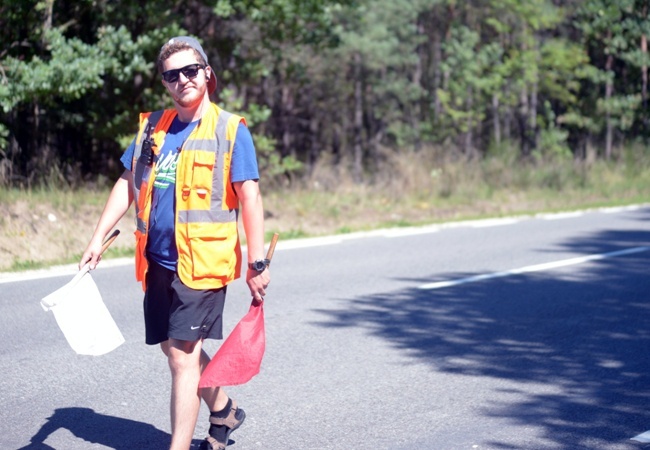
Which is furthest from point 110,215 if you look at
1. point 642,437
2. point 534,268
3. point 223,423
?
point 534,268

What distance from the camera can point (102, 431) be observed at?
5.04 meters

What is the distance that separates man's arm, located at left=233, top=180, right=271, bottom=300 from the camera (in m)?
4.24

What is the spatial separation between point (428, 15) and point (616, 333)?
131 feet

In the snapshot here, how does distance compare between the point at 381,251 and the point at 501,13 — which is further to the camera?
the point at 501,13

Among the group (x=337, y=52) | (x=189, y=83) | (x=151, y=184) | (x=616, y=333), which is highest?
(x=337, y=52)

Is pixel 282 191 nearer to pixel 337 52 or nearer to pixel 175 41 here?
pixel 175 41

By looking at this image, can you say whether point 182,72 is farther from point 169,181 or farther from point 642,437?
point 642,437

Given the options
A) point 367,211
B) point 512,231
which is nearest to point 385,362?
point 512,231

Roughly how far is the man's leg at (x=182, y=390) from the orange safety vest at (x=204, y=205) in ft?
0.97

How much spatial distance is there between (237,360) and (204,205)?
698mm

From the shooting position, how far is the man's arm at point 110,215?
14.3 feet

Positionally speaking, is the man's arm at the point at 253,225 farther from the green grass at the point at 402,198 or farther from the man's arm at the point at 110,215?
the green grass at the point at 402,198

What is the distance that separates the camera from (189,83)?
415 cm

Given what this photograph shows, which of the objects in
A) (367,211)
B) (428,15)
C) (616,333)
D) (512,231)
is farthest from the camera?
(428,15)
